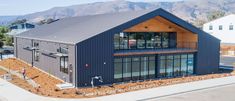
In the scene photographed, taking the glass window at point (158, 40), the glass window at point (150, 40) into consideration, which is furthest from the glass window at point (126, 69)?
the glass window at point (158, 40)

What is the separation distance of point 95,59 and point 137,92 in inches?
183

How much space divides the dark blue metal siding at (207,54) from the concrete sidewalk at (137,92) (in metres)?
4.73

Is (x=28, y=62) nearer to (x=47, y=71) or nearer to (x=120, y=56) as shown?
(x=47, y=71)

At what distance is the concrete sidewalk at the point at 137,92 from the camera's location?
19.1m

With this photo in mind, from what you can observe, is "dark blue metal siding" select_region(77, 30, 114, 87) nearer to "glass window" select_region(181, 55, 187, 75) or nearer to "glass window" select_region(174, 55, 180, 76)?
"glass window" select_region(174, 55, 180, 76)

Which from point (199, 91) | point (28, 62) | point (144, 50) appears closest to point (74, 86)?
point (144, 50)

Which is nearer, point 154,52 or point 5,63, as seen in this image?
point 154,52

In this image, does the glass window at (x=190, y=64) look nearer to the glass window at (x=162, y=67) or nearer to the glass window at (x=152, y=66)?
the glass window at (x=162, y=67)

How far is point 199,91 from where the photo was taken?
2234 centimetres

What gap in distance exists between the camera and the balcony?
2565 cm

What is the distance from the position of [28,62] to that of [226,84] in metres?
23.5

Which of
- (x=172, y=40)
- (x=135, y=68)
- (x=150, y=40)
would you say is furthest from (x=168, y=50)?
(x=135, y=68)

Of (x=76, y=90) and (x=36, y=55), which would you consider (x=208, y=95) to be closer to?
(x=76, y=90)

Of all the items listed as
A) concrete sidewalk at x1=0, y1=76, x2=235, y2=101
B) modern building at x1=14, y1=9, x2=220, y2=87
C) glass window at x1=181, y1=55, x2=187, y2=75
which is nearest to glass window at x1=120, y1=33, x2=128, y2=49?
modern building at x1=14, y1=9, x2=220, y2=87
